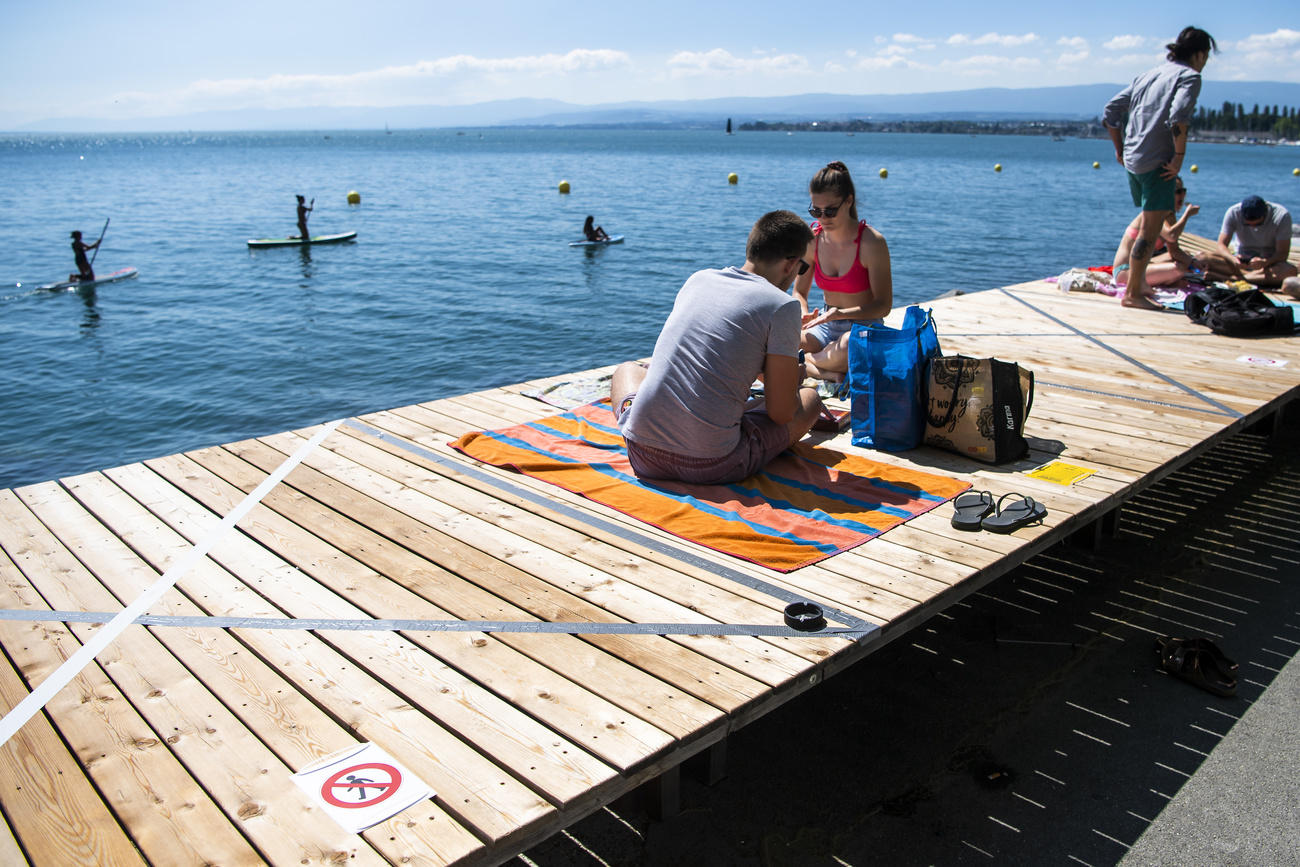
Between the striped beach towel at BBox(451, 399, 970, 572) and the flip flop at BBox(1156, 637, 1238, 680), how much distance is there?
1.29 metres

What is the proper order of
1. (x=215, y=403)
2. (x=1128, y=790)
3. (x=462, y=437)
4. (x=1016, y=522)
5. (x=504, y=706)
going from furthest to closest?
(x=215, y=403) → (x=462, y=437) → (x=1016, y=522) → (x=1128, y=790) → (x=504, y=706)

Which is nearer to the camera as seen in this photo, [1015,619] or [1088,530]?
[1015,619]

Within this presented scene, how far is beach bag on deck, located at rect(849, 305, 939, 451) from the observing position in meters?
4.76

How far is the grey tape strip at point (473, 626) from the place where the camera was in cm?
320

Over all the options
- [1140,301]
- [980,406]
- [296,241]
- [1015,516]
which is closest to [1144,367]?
[1140,301]

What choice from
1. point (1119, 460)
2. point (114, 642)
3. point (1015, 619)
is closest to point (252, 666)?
point (114, 642)

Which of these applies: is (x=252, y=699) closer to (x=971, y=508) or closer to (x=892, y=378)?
(x=971, y=508)

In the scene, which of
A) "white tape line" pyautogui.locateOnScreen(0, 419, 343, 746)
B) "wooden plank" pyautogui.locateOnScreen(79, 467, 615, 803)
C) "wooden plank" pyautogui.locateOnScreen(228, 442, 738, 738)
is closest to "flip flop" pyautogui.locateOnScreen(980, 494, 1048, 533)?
"wooden plank" pyautogui.locateOnScreen(228, 442, 738, 738)

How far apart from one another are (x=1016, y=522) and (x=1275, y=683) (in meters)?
1.54

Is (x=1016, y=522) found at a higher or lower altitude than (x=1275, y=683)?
higher

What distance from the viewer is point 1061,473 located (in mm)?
4574

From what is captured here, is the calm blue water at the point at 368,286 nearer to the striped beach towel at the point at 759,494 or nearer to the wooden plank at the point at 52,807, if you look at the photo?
the striped beach towel at the point at 759,494

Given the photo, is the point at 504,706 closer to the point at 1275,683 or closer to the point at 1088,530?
the point at 1275,683

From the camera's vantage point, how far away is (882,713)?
160 inches
